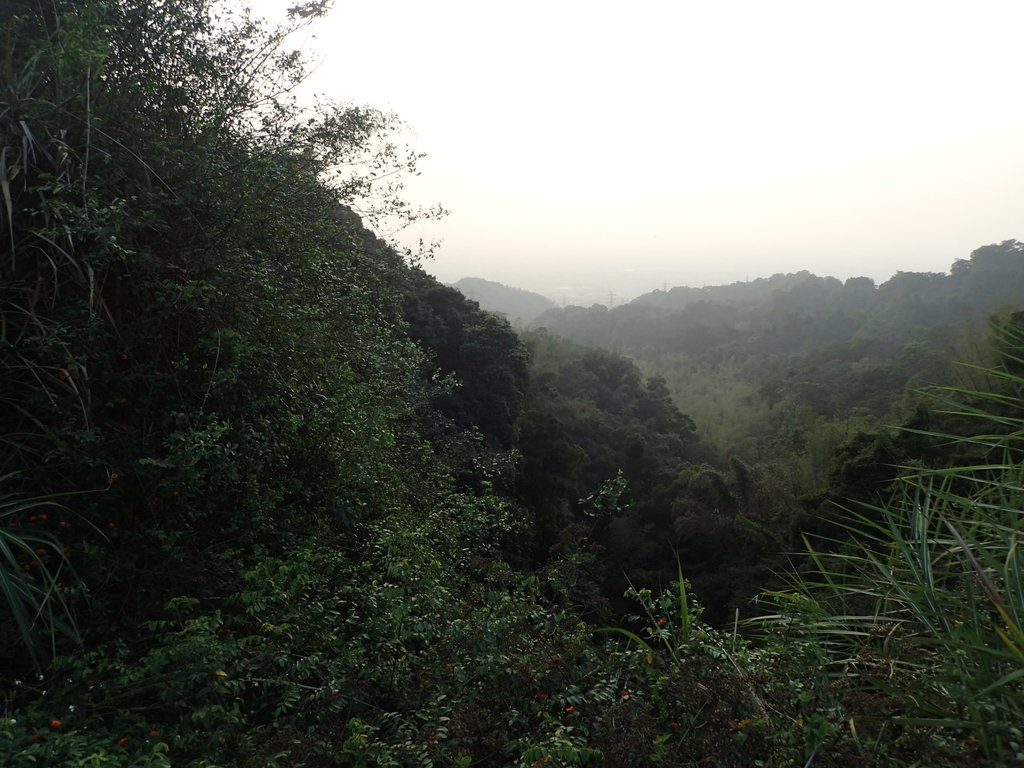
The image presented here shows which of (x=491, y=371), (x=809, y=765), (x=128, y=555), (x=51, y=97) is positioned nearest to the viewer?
(x=809, y=765)

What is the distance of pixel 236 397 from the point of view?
10.6 ft

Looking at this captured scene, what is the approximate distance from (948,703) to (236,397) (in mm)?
3188

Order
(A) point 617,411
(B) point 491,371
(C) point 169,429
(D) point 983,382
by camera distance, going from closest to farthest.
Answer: (C) point 169,429
(D) point 983,382
(B) point 491,371
(A) point 617,411

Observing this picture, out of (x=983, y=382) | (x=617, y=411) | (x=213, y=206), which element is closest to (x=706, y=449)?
(x=617, y=411)

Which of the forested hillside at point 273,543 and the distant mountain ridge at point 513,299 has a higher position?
the distant mountain ridge at point 513,299

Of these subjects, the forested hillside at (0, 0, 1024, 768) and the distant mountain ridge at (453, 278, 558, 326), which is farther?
the distant mountain ridge at (453, 278, 558, 326)

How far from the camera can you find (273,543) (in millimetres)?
3318

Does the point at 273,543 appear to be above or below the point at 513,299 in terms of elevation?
below

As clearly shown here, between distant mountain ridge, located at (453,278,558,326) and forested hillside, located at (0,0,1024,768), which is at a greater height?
distant mountain ridge, located at (453,278,558,326)

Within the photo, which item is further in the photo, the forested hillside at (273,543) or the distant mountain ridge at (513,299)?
the distant mountain ridge at (513,299)

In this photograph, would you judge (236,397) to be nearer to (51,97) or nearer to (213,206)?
(213,206)

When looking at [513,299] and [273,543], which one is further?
[513,299]

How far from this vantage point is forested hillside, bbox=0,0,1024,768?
1803mm

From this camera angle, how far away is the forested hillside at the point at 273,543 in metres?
1.80
